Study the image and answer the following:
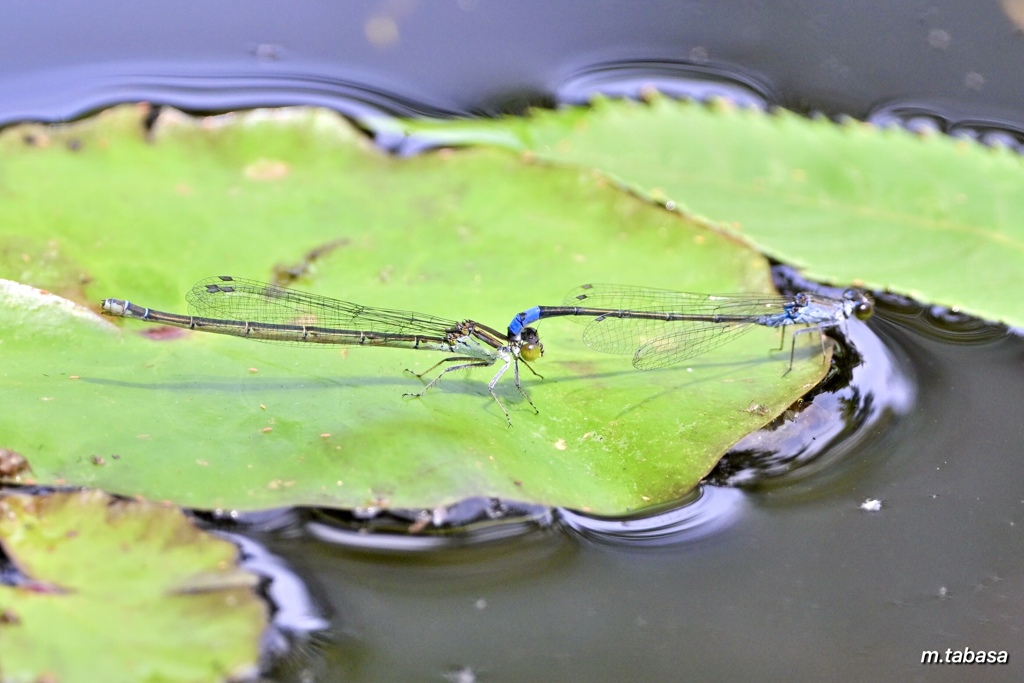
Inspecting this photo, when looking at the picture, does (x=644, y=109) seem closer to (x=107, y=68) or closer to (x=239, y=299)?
(x=239, y=299)

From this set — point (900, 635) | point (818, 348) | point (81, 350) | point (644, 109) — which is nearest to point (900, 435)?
point (818, 348)

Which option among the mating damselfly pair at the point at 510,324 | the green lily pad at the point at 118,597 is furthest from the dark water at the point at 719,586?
the mating damselfly pair at the point at 510,324

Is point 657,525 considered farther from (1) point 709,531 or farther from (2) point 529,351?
(2) point 529,351

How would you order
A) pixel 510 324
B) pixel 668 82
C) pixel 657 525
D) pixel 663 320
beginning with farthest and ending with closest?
pixel 668 82 → pixel 663 320 → pixel 510 324 → pixel 657 525

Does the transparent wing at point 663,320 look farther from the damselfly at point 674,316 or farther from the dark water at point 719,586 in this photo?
the dark water at point 719,586

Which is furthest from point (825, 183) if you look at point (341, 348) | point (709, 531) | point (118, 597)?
point (118, 597)
